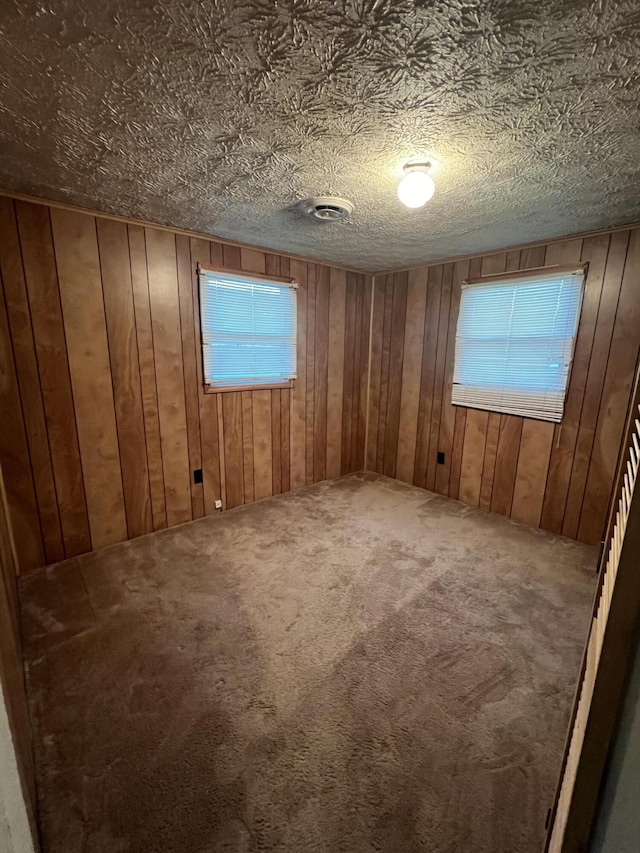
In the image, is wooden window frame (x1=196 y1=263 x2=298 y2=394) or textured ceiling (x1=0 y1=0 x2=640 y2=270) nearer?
textured ceiling (x1=0 y1=0 x2=640 y2=270)

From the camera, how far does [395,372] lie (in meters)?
3.87

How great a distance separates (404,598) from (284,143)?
235cm

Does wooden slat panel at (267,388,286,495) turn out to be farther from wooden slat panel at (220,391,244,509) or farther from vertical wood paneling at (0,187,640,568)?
wooden slat panel at (220,391,244,509)

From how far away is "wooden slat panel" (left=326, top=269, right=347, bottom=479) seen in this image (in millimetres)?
3662

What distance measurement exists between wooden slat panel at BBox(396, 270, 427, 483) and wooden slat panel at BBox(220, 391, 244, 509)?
1.73m

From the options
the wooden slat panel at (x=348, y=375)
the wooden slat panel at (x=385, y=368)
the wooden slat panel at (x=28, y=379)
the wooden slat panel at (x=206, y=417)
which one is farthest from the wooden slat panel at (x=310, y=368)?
the wooden slat panel at (x=28, y=379)

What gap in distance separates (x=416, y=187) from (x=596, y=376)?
76.8 inches

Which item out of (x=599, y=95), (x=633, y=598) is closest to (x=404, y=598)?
(x=633, y=598)

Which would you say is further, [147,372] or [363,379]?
[363,379]

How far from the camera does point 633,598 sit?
54cm

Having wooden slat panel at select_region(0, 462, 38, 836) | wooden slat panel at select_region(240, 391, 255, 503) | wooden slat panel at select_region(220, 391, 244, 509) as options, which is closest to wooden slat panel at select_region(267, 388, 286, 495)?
wooden slat panel at select_region(240, 391, 255, 503)

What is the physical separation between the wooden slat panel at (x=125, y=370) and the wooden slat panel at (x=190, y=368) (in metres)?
0.34

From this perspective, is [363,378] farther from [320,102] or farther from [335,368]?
[320,102]

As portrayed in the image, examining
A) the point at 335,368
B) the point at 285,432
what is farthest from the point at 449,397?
the point at 285,432
